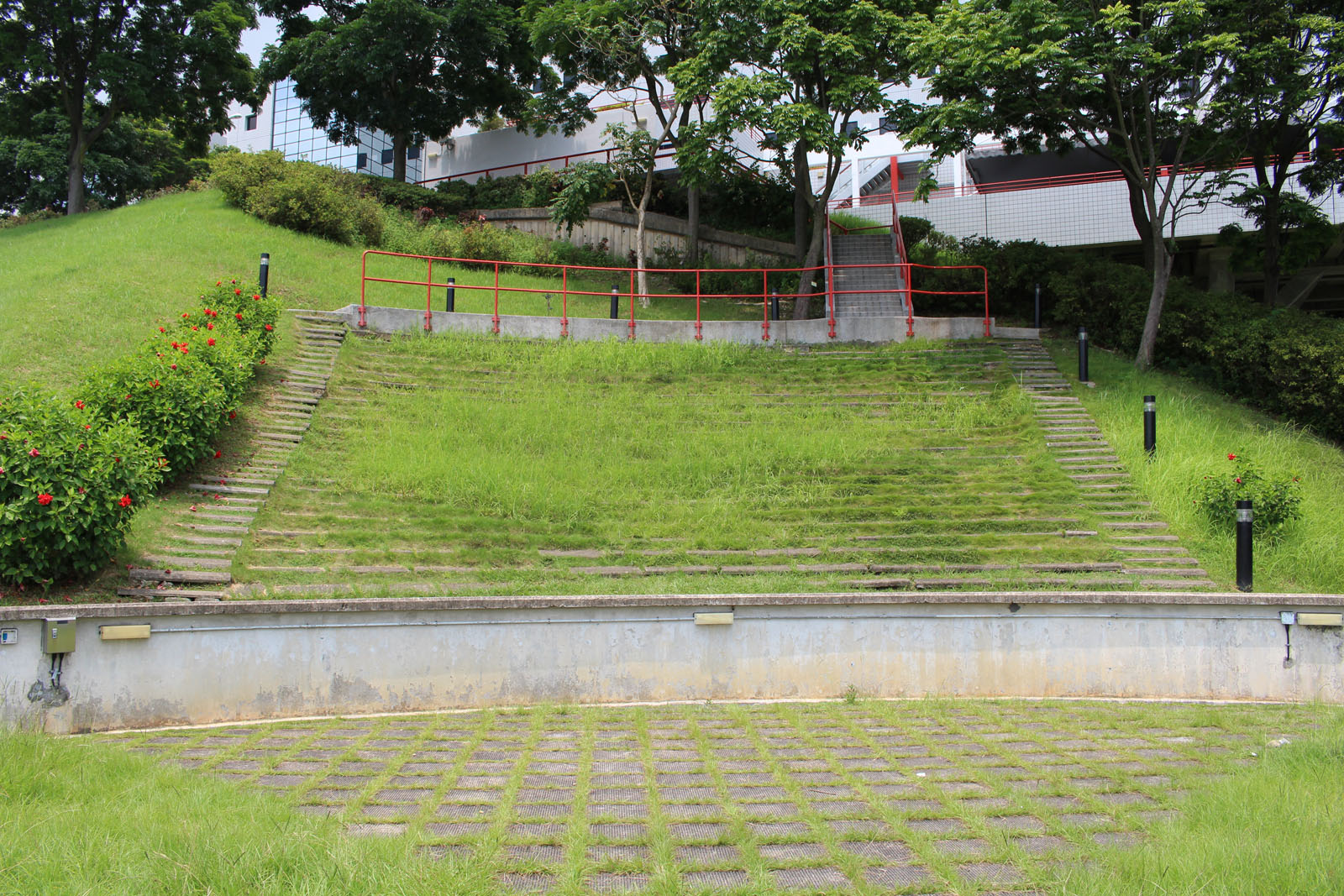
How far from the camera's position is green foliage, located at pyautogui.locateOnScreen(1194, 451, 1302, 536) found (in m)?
10.5

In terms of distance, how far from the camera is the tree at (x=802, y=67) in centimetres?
1775

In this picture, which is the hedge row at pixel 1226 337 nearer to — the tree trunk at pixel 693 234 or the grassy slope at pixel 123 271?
the tree trunk at pixel 693 234

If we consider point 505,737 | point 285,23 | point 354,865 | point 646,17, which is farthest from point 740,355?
point 285,23

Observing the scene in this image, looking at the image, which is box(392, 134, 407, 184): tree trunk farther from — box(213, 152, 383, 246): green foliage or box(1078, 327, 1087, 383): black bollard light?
box(1078, 327, 1087, 383): black bollard light

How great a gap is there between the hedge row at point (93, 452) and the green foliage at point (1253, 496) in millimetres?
11432

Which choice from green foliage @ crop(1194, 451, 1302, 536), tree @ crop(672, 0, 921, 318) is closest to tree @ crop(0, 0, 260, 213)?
tree @ crop(672, 0, 921, 318)

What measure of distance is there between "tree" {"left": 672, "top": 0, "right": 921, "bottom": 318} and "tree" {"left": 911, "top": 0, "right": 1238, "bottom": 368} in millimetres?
1506

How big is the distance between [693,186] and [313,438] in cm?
1145

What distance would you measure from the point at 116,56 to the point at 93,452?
24746mm

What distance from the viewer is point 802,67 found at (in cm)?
1812

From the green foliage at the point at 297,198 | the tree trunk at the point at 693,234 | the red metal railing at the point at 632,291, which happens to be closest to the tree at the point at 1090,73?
the red metal railing at the point at 632,291

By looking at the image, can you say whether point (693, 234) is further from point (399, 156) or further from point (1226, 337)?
point (1226, 337)

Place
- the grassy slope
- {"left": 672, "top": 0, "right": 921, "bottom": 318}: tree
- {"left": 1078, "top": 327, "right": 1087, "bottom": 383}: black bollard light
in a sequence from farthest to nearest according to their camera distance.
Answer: {"left": 672, "top": 0, "right": 921, "bottom": 318}: tree
{"left": 1078, "top": 327, "right": 1087, "bottom": 383}: black bollard light
the grassy slope

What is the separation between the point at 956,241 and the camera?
23.4 m
